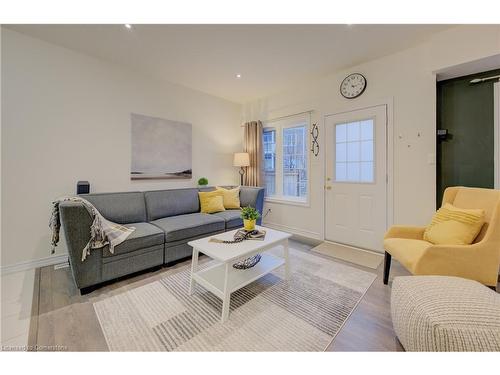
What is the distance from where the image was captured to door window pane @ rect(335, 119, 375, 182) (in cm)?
293

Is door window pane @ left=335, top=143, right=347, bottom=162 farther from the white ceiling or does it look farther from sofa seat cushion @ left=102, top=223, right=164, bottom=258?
sofa seat cushion @ left=102, top=223, right=164, bottom=258

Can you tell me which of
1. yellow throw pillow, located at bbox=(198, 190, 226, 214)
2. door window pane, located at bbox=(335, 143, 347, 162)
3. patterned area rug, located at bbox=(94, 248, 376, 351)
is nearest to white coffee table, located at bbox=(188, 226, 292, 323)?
patterned area rug, located at bbox=(94, 248, 376, 351)

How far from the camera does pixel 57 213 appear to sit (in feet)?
6.55

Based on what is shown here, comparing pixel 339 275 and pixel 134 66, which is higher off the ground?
pixel 134 66

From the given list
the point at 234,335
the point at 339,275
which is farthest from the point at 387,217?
the point at 234,335

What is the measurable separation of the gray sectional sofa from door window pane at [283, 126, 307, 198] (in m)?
0.65

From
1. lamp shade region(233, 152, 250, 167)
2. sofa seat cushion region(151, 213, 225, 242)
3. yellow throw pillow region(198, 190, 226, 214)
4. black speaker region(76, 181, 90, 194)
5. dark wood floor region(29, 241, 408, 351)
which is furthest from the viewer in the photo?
lamp shade region(233, 152, 250, 167)

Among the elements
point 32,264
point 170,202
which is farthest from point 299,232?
point 32,264

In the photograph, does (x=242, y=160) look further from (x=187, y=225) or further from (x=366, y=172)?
(x=366, y=172)

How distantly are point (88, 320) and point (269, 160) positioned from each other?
3.47 metres

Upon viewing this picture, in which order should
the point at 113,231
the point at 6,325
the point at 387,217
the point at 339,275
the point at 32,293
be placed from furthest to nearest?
the point at 387,217 → the point at 339,275 → the point at 113,231 → the point at 32,293 → the point at 6,325
